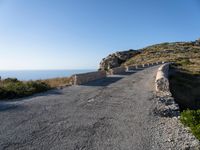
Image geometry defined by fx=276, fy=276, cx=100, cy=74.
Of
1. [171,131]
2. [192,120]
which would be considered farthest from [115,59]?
[171,131]

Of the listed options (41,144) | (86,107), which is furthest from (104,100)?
(41,144)

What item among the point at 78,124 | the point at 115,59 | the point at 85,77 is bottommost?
the point at 78,124

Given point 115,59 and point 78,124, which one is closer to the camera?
point 78,124

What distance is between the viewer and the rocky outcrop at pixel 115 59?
3347 inches

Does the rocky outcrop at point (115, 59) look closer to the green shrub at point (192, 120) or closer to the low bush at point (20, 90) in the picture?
the low bush at point (20, 90)

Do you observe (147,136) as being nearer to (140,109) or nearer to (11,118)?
(140,109)

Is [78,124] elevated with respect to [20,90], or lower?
lower

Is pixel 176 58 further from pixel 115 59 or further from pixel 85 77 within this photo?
pixel 85 77

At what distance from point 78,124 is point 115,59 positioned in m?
81.2

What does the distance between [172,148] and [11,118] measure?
5.28 meters

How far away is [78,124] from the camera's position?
835cm

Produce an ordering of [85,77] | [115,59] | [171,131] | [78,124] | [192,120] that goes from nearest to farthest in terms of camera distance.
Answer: [171,131]
[78,124]
[192,120]
[85,77]
[115,59]

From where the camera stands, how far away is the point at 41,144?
6441 mm

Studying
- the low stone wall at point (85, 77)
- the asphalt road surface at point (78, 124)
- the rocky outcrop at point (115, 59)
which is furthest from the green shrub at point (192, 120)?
the rocky outcrop at point (115, 59)
